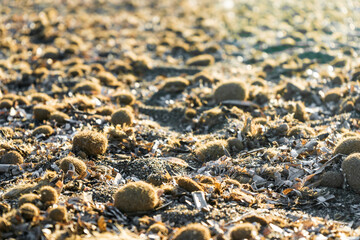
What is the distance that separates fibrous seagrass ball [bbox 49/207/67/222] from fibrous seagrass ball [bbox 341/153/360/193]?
3.05 m

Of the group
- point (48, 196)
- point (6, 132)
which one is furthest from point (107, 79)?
point (48, 196)

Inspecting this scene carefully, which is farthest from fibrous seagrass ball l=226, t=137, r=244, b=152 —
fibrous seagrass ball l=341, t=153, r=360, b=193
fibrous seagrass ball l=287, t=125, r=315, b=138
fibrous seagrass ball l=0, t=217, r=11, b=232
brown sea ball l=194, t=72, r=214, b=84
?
brown sea ball l=194, t=72, r=214, b=84

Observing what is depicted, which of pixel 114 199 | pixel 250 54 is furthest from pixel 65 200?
pixel 250 54

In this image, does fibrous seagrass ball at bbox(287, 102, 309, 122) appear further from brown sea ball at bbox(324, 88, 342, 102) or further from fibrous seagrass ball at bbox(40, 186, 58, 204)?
fibrous seagrass ball at bbox(40, 186, 58, 204)

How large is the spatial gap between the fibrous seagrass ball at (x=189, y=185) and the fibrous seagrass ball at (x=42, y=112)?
3325 mm

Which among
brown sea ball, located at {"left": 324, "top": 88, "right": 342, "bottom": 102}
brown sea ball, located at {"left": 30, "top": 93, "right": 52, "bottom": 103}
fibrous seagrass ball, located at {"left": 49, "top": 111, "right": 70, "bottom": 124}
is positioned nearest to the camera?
fibrous seagrass ball, located at {"left": 49, "top": 111, "right": 70, "bottom": 124}

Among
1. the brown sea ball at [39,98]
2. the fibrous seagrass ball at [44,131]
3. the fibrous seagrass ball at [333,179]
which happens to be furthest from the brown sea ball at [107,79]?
the fibrous seagrass ball at [333,179]

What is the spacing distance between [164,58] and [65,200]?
8.28 metres

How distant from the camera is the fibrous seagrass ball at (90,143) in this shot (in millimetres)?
5133

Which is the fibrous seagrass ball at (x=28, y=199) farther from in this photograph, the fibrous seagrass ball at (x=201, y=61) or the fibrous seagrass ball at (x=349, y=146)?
the fibrous seagrass ball at (x=201, y=61)

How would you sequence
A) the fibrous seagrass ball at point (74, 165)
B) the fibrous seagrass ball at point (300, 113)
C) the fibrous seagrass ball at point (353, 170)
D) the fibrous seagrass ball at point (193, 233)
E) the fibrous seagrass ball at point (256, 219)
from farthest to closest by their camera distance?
the fibrous seagrass ball at point (300, 113), the fibrous seagrass ball at point (74, 165), the fibrous seagrass ball at point (353, 170), the fibrous seagrass ball at point (256, 219), the fibrous seagrass ball at point (193, 233)

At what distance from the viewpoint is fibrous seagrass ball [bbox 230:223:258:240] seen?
3381 mm

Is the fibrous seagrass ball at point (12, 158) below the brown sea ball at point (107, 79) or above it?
below

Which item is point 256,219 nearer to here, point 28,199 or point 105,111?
point 28,199
